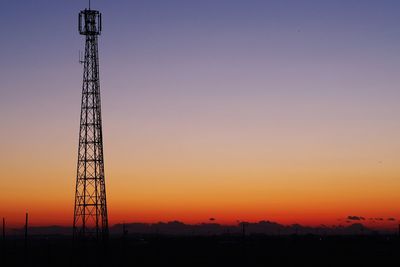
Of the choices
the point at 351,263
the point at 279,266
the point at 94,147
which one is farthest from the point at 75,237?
the point at 351,263

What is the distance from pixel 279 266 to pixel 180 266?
24.2 feet

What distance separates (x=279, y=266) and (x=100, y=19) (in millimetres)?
24424

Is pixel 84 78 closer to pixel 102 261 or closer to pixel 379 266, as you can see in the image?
pixel 102 261

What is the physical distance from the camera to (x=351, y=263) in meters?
53.5

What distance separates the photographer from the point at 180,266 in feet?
167

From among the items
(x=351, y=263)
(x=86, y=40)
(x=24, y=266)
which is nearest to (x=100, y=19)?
(x=86, y=40)

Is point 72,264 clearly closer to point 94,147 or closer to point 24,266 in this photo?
point 24,266

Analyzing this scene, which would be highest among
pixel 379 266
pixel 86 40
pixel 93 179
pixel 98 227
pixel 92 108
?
pixel 86 40

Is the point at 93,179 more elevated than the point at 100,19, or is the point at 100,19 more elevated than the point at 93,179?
the point at 100,19

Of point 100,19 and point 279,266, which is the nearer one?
point 279,266

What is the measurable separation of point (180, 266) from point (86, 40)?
1988cm

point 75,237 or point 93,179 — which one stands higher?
point 93,179

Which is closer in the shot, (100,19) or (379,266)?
(379,266)

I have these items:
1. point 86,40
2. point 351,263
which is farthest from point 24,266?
point 351,263
